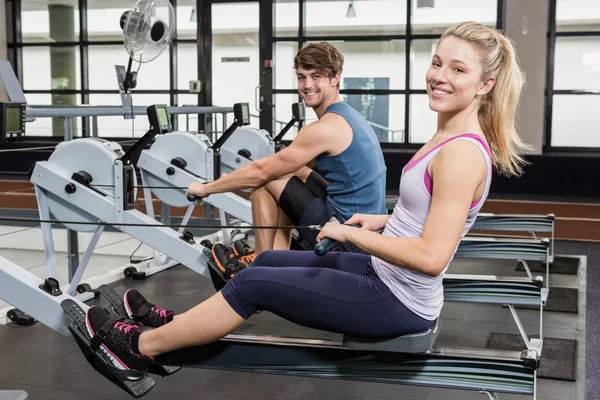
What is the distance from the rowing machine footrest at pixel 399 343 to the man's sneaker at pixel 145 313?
2.03 feet

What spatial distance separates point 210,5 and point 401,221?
7.44 m

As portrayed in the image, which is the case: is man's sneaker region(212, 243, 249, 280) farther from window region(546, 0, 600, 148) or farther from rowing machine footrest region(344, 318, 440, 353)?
window region(546, 0, 600, 148)

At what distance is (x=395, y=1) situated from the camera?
8.23 m

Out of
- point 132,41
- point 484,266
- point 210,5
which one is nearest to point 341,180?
point 132,41

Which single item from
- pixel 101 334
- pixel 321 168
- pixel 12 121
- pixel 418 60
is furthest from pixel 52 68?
pixel 101 334

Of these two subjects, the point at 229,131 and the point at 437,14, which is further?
the point at 437,14

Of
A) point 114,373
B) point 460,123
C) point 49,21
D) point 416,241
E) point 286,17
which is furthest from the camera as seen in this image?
point 49,21

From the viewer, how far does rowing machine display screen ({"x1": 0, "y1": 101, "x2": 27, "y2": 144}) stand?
304 centimetres

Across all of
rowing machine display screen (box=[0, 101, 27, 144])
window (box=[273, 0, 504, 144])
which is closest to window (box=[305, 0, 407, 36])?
window (box=[273, 0, 504, 144])

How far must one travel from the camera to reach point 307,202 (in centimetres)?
318

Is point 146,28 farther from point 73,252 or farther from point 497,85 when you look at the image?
point 497,85

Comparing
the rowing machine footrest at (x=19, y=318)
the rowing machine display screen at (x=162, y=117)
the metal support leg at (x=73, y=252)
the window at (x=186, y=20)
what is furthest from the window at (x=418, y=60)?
the rowing machine footrest at (x=19, y=318)

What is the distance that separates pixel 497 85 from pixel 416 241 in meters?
0.45

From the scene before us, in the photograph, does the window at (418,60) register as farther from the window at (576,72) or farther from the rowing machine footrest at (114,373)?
the rowing machine footrest at (114,373)
